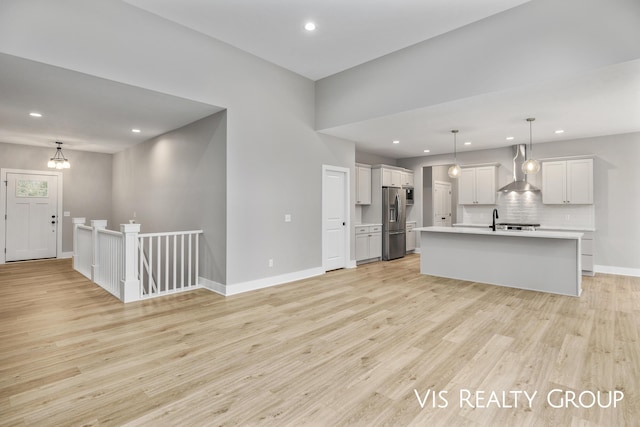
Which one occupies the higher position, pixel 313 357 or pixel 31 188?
pixel 31 188

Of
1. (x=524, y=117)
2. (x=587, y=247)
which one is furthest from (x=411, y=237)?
(x=524, y=117)

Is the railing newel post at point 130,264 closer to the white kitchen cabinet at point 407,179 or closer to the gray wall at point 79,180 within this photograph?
the gray wall at point 79,180

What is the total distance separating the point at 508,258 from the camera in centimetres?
507

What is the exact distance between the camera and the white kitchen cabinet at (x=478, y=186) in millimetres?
7566

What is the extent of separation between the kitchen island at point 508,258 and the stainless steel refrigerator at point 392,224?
1.66 meters

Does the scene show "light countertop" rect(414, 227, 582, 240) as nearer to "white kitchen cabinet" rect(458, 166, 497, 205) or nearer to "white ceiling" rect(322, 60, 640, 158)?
"white ceiling" rect(322, 60, 640, 158)

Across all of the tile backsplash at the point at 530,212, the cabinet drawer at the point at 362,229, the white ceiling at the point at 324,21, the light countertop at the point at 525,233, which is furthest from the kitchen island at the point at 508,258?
the white ceiling at the point at 324,21

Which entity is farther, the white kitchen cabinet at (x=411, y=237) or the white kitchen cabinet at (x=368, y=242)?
the white kitchen cabinet at (x=411, y=237)

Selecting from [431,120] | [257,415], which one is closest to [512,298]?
[431,120]

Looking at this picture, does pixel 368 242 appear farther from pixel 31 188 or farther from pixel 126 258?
pixel 31 188

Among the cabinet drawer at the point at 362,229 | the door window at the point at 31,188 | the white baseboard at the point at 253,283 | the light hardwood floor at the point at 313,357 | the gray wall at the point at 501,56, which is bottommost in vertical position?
the light hardwood floor at the point at 313,357

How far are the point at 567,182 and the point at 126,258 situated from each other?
8.13 m

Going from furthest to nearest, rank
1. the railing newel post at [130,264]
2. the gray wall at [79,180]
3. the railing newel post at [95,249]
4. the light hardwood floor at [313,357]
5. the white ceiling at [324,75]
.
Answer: the gray wall at [79,180], the railing newel post at [95,249], the railing newel post at [130,264], the white ceiling at [324,75], the light hardwood floor at [313,357]

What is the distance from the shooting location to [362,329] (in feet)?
10.8
